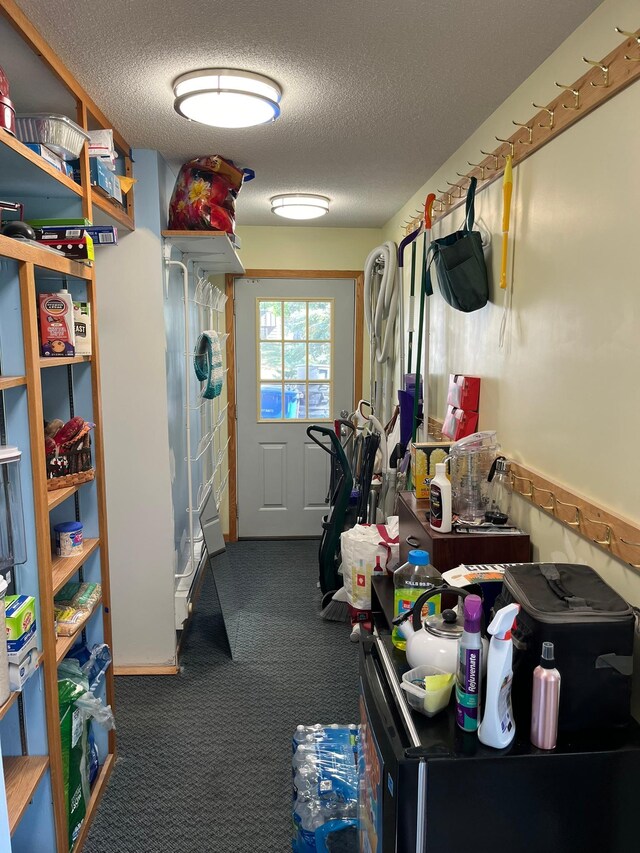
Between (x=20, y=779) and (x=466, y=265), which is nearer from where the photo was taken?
(x=20, y=779)

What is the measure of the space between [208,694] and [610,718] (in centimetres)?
195

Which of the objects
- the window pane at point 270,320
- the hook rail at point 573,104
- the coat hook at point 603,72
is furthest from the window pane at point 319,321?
the coat hook at point 603,72

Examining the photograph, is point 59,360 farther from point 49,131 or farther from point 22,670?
point 22,670

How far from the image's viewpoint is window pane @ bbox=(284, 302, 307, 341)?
474 cm

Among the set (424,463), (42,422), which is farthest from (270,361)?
(42,422)

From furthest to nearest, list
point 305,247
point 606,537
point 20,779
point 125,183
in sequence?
point 305,247 < point 125,183 < point 20,779 < point 606,537

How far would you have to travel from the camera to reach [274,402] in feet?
15.8

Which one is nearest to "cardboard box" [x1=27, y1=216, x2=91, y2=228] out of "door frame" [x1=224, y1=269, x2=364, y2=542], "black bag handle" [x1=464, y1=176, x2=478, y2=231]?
"black bag handle" [x1=464, y1=176, x2=478, y2=231]

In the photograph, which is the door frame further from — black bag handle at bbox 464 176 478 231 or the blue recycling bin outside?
black bag handle at bbox 464 176 478 231

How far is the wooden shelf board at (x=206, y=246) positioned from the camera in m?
2.79

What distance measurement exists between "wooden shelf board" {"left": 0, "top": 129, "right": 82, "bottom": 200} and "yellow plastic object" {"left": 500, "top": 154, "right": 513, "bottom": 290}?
1.32 m

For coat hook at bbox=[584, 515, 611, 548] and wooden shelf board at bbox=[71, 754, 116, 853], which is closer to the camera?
coat hook at bbox=[584, 515, 611, 548]

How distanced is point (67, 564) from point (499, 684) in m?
1.33

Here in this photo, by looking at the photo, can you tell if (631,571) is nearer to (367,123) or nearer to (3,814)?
(3,814)
